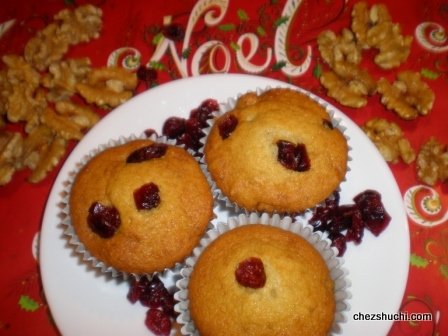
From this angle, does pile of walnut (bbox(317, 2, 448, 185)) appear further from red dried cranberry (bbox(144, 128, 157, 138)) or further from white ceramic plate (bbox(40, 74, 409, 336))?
red dried cranberry (bbox(144, 128, 157, 138))

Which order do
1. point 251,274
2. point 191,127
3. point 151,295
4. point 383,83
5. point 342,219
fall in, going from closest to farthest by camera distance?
point 251,274
point 151,295
point 342,219
point 191,127
point 383,83

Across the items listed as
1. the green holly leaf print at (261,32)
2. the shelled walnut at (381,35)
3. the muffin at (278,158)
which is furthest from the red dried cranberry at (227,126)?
the shelled walnut at (381,35)

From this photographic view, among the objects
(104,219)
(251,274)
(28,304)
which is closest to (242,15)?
(104,219)

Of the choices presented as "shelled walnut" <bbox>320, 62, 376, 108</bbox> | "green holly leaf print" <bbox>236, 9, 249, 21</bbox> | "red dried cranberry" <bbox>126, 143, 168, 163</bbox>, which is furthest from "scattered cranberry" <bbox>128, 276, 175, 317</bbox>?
"green holly leaf print" <bbox>236, 9, 249, 21</bbox>

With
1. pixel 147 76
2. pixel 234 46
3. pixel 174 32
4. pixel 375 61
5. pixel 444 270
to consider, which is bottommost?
pixel 444 270

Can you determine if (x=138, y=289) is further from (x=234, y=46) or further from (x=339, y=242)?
(x=234, y=46)

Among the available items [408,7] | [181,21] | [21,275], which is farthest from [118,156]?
[408,7]

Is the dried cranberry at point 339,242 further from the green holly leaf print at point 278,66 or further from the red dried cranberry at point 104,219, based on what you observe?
the green holly leaf print at point 278,66
